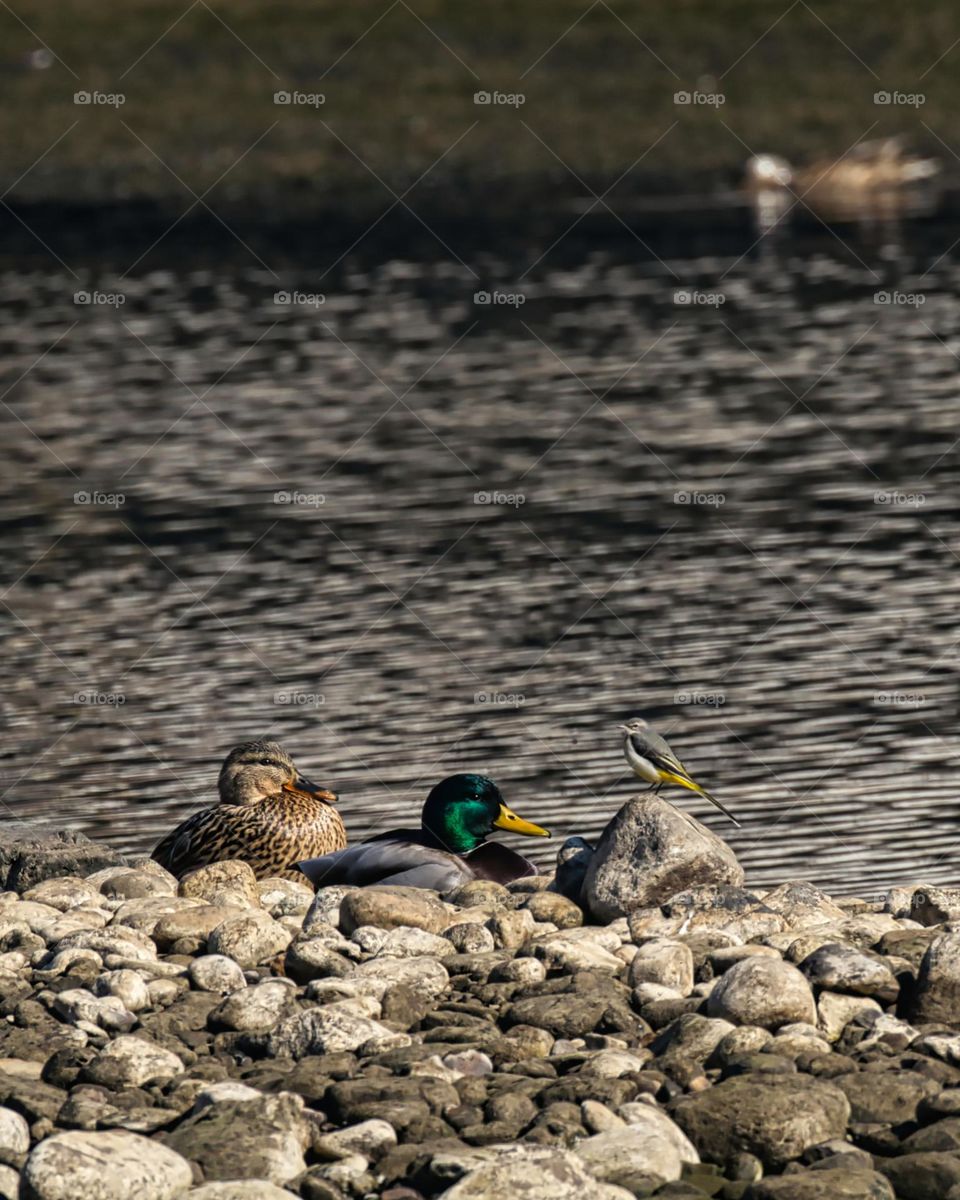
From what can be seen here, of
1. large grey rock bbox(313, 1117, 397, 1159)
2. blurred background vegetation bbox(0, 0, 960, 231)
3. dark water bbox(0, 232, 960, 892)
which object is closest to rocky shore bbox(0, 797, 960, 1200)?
large grey rock bbox(313, 1117, 397, 1159)

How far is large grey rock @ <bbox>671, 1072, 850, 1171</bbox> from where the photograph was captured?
22.7 feet

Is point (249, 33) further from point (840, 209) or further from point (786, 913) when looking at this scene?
point (786, 913)

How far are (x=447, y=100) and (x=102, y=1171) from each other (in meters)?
37.4

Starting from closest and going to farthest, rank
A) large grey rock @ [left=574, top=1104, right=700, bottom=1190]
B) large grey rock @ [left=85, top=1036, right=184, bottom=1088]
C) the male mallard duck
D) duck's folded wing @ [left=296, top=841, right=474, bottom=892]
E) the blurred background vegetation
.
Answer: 1. large grey rock @ [left=574, top=1104, right=700, bottom=1190]
2. large grey rock @ [left=85, top=1036, right=184, bottom=1088]
3. duck's folded wing @ [left=296, top=841, right=474, bottom=892]
4. the male mallard duck
5. the blurred background vegetation

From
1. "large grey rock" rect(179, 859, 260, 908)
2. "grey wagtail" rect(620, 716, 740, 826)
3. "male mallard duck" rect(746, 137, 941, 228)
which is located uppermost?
"male mallard duck" rect(746, 137, 941, 228)

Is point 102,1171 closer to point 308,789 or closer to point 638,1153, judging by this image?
point 638,1153

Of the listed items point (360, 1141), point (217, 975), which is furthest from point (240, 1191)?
point (217, 975)

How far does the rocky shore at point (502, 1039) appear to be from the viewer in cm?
675

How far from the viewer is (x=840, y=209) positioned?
37312 millimetres

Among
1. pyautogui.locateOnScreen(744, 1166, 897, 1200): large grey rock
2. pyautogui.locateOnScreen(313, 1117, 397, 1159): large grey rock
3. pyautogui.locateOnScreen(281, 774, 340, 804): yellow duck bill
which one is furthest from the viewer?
pyautogui.locateOnScreen(281, 774, 340, 804): yellow duck bill

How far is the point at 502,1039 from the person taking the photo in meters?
7.66

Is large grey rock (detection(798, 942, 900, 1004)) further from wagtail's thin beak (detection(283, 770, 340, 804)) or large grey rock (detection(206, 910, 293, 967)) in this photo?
wagtail's thin beak (detection(283, 770, 340, 804))

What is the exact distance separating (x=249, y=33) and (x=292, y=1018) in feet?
137

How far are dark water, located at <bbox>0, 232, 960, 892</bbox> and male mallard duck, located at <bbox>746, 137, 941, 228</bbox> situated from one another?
7.31m
